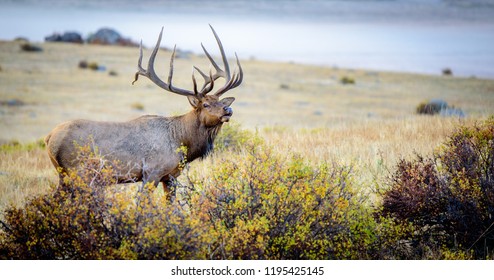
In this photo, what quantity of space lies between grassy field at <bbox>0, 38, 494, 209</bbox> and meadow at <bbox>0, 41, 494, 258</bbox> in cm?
5

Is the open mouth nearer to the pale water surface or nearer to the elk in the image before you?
the elk

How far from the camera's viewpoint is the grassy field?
428 inches

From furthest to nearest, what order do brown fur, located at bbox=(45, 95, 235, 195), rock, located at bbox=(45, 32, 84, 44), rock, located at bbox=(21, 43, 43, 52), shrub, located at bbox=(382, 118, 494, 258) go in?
rock, located at bbox=(45, 32, 84, 44)
rock, located at bbox=(21, 43, 43, 52)
brown fur, located at bbox=(45, 95, 235, 195)
shrub, located at bbox=(382, 118, 494, 258)

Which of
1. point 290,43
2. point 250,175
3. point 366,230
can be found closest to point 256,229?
point 250,175

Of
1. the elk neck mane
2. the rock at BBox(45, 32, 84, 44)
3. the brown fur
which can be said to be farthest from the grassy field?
the rock at BBox(45, 32, 84, 44)

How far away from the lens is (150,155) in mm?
7730

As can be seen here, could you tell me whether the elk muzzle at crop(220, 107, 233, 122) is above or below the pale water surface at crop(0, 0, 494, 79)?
below

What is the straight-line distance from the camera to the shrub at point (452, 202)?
20.8 feet

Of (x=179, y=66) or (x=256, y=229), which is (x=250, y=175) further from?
(x=179, y=66)

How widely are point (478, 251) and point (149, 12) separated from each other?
18.7 metres

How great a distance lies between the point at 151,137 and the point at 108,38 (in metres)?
50.8

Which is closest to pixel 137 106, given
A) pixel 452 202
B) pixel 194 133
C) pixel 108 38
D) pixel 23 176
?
pixel 23 176

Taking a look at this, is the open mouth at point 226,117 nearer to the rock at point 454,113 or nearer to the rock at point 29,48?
the rock at point 454,113

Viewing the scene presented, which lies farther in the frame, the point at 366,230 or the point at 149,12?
the point at 149,12
